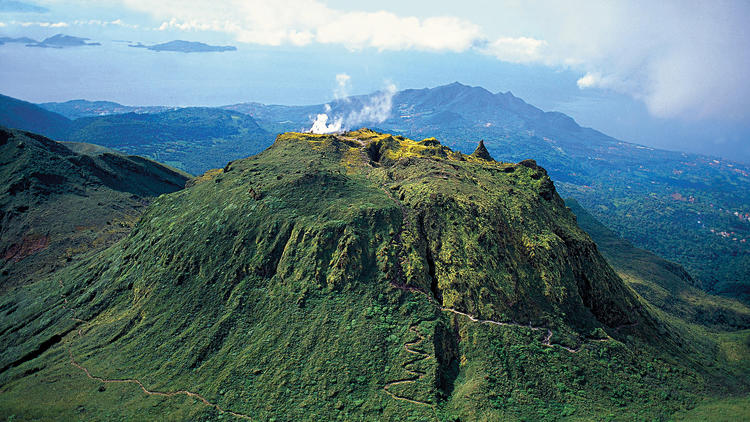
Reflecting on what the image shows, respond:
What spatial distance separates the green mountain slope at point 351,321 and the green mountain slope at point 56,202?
1870 centimetres

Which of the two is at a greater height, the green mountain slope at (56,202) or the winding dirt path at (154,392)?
the green mountain slope at (56,202)

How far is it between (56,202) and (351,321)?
301 feet

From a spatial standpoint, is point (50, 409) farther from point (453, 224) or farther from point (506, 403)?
point (453, 224)

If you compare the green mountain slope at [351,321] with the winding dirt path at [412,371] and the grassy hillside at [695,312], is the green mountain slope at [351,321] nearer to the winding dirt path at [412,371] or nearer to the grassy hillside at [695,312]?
the winding dirt path at [412,371]

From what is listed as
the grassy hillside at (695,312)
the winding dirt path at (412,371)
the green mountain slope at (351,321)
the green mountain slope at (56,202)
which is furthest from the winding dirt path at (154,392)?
the grassy hillside at (695,312)

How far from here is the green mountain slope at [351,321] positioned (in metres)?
35.5

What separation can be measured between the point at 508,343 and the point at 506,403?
6.20 m

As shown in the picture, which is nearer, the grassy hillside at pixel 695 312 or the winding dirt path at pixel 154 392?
the winding dirt path at pixel 154 392

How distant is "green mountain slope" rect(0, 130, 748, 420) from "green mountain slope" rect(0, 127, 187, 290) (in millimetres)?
18701

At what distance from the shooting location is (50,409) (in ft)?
116

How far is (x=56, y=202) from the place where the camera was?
302 ft

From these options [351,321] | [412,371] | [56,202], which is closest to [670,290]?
[412,371]

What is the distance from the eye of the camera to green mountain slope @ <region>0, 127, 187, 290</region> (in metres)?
75.6

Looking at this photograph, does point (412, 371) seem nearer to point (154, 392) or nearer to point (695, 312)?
point (154, 392)
